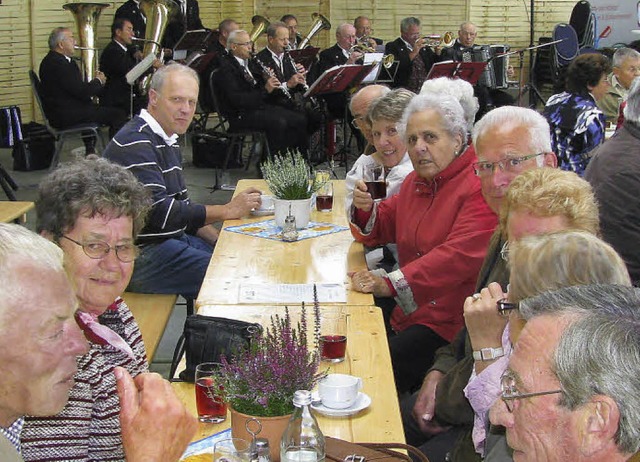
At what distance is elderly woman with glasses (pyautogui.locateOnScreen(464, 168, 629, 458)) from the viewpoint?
6.60 feet

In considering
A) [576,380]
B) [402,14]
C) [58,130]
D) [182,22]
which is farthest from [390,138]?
[402,14]

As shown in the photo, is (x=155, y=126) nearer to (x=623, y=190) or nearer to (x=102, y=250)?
(x=102, y=250)

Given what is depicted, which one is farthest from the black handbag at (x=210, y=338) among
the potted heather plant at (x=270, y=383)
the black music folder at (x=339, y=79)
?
the black music folder at (x=339, y=79)

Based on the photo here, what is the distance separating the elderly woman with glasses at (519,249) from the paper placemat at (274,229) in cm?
139

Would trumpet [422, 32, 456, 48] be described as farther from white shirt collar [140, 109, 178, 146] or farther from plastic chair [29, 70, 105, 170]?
white shirt collar [140, 109, 178, 146]

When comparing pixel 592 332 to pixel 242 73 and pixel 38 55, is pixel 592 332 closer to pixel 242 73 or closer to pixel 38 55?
pixel 242 73

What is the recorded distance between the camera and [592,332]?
1.39m

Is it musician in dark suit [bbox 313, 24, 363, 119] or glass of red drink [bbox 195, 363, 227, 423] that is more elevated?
musician in dark suit [bbox 313, 24, 363, 119]

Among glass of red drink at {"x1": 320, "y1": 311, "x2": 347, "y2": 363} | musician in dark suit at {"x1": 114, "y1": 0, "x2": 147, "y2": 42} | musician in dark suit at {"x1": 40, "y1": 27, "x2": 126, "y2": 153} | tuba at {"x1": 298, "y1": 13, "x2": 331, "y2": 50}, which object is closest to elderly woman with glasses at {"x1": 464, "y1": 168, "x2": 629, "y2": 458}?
glass of red drink at {"x1": 320, "y1": 311, "x2": 347, "y2": 363}

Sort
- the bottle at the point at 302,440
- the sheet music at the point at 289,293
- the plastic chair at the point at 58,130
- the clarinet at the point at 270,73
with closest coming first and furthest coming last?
1. the bottle at the point at 302,440
2. the sheet music at the point at 289,293
3. the plastic chair at the point at 58,130
4. the clarinet at the point at 270,73

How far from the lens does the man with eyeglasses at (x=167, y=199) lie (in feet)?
13.1

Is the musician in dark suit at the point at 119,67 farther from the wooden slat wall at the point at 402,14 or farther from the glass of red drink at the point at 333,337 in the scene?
the glass of red drink at the point at 333,337

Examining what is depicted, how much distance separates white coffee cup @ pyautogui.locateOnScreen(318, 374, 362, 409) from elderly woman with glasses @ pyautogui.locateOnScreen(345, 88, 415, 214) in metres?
1.97

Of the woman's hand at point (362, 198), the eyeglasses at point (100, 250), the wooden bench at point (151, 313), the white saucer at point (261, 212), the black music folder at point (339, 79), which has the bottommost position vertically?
the wooden bench at point (151, 313)
